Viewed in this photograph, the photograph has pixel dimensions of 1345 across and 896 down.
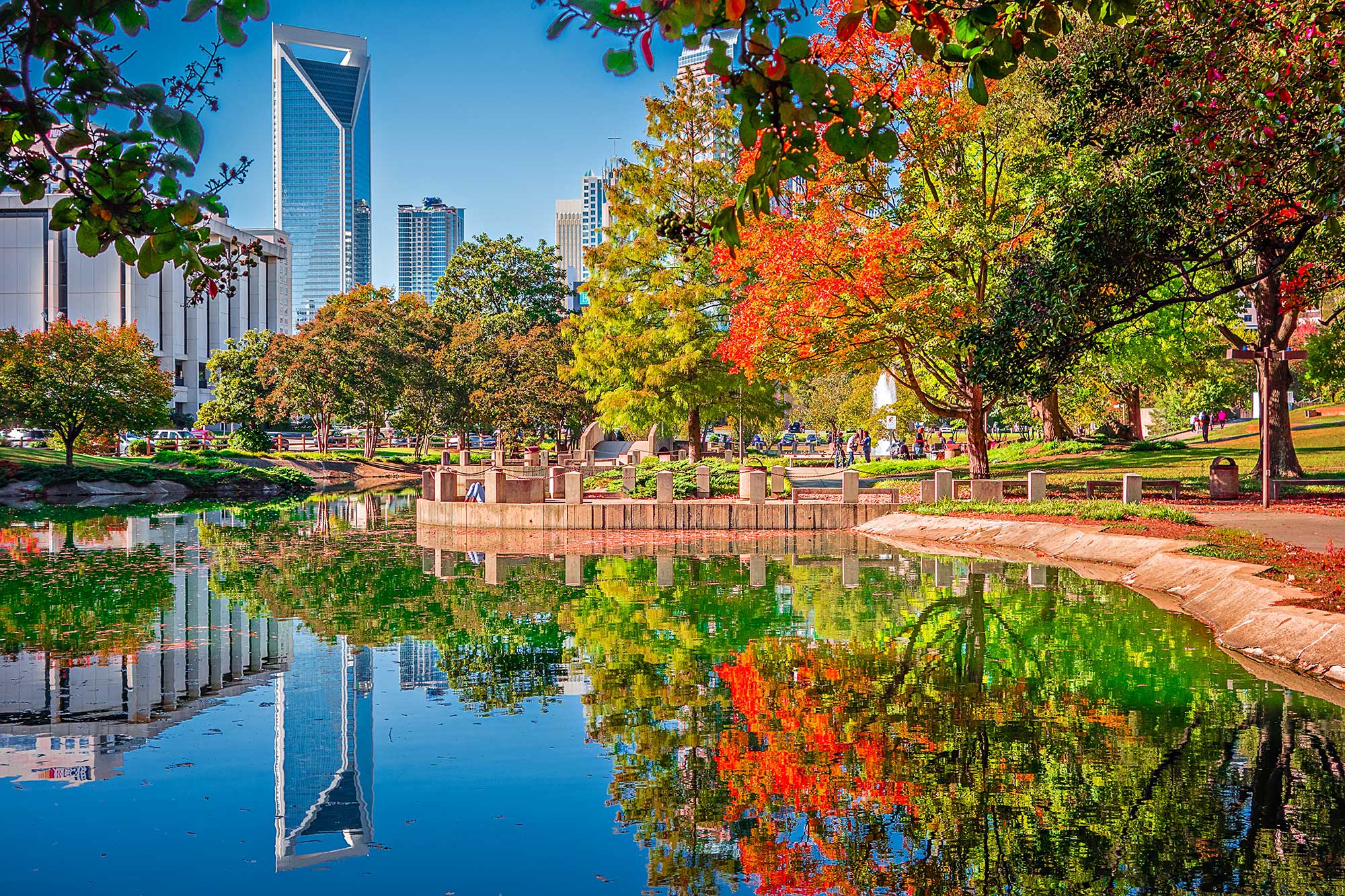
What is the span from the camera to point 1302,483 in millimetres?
26797

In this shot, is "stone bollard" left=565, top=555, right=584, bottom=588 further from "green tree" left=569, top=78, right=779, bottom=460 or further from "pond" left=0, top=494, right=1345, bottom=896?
"green tree" left=569, top=78, right=779, bottom=460

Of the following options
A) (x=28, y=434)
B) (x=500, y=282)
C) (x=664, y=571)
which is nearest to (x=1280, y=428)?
(x=664, y=571)

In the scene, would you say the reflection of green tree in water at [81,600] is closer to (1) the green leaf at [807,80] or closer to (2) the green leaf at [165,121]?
(2) the green leaf at [165,121]

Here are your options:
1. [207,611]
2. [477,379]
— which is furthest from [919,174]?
[477,379]

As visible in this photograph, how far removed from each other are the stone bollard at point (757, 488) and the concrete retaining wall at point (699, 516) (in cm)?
26

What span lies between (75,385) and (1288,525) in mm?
50532

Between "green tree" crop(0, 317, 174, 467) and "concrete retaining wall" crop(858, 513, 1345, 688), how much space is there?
40041 mm

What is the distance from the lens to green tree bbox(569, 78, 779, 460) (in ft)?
130

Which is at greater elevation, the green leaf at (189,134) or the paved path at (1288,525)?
the green leaf at (189,134)

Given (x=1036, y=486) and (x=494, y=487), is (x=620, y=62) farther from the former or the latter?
(x=494, y=487)

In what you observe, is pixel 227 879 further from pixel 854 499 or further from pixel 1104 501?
pixel 854 499

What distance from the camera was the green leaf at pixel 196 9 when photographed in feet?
16.5

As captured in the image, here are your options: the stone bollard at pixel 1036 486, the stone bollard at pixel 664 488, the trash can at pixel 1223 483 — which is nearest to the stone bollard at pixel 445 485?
the stone bollard at pixel 664 488

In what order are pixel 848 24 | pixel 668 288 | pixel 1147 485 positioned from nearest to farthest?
pixel 848 24, pixel 1147 485, pixel 668 288
